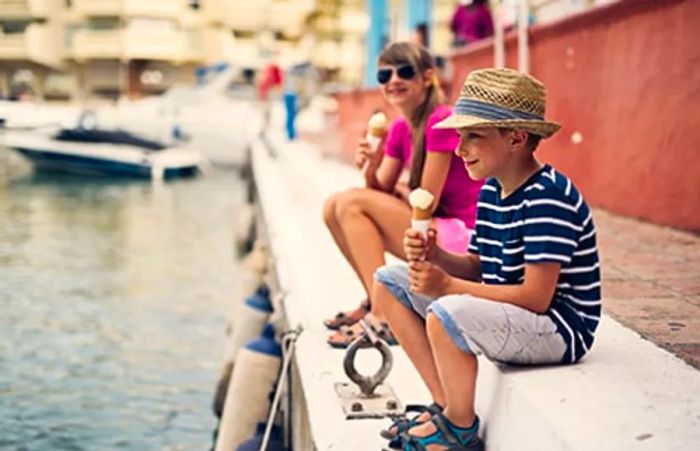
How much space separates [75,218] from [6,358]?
32.5ft

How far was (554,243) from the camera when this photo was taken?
2850 millimetres

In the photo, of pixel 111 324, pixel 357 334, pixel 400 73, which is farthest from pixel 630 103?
pixel 111 324

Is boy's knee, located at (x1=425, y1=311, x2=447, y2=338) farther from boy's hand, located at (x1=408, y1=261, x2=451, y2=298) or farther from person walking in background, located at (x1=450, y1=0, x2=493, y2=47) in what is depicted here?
person walking in background, located at (x1=450, y1=0, x2=493, y2=47)

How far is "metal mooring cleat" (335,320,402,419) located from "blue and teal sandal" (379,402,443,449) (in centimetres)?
24

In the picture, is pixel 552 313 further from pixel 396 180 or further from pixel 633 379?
pixel 396 180

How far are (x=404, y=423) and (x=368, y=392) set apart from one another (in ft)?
1.82

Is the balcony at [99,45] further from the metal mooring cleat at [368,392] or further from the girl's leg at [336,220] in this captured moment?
the metal mooring cleat at [368,392]

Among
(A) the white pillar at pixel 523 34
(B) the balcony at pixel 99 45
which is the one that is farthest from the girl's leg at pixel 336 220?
(B) the balcony at pixel 99 45

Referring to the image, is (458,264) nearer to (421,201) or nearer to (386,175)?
(421,201)

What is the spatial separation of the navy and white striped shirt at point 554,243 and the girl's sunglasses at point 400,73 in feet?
4.21

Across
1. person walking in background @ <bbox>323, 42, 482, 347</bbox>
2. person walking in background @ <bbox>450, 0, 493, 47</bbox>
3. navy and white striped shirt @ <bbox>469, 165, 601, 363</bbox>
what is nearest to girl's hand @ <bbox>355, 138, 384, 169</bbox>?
person walking in background @ <bbox>323, 42, 482, 347</bbox>

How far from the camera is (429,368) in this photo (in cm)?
332

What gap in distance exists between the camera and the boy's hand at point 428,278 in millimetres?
2949

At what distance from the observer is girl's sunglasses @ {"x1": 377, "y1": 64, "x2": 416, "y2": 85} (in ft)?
14.3
